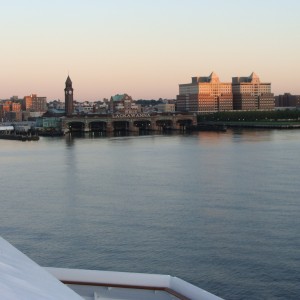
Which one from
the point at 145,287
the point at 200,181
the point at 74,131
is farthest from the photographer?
the point at 74,131

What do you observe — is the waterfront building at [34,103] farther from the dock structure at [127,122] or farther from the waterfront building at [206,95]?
the dock structure at [127,122]

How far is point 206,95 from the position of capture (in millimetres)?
56250

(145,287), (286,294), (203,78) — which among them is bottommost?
(286,294)

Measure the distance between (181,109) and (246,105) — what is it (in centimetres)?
670

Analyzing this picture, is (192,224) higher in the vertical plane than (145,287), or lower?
lower

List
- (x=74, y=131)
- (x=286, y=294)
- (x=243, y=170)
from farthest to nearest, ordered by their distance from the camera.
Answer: (x=74, y=131) < (x=243, y=170) < (x=286, y=294)

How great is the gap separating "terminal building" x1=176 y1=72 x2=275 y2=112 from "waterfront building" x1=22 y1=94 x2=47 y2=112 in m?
20.7

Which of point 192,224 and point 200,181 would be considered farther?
point 200,181

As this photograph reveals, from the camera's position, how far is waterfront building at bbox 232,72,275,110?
5669cm

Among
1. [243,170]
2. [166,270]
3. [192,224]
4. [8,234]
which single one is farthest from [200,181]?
[166,270]

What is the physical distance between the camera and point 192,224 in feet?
23.3

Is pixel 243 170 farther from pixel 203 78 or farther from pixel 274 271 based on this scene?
→ pixel 203 78

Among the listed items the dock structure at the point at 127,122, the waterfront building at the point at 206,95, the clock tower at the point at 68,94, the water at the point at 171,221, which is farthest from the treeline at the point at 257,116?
the water at the point at 171,221

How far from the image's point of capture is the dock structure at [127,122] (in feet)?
121
